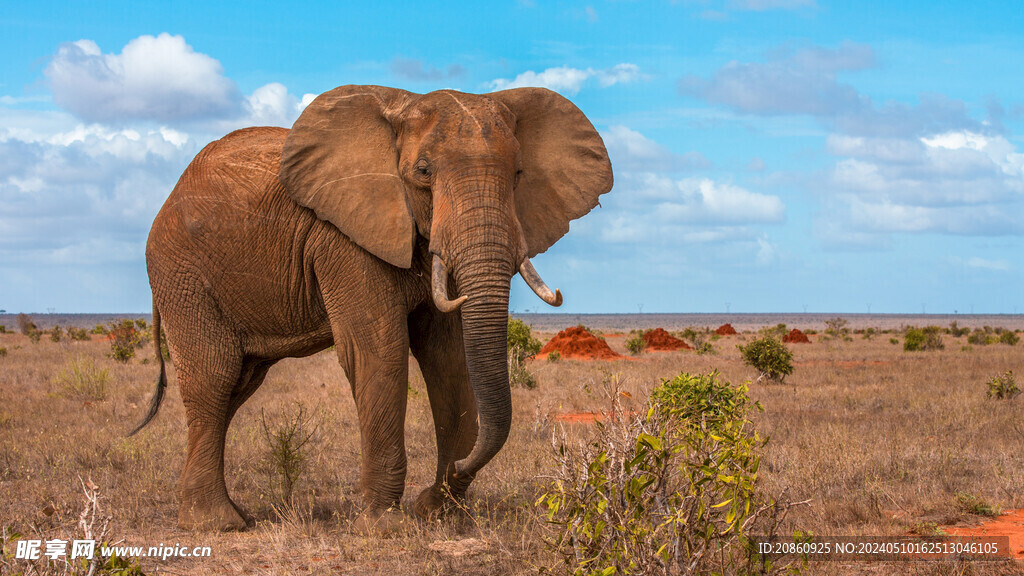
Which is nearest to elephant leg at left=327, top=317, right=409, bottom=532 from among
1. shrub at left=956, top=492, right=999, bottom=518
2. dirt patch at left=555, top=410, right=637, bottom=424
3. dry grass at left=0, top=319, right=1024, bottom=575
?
dry grass at left=0, top=319, right=1024, bottom=575

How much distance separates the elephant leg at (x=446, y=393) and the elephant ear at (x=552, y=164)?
3.43ft

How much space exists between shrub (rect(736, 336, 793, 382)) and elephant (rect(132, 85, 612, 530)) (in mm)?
11966

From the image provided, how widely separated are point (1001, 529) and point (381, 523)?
15.5 feet

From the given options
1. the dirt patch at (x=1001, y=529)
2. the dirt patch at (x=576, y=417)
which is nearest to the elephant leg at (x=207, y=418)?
the dirt patch at (x=576, y=417)

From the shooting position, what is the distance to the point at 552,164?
720 centimetres

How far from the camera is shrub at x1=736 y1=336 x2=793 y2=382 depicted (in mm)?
18078

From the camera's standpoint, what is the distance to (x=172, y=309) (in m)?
7.57

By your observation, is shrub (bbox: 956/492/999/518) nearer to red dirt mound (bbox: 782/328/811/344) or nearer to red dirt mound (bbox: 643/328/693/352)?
red dirt mound (bbox: 643/328/693/352)

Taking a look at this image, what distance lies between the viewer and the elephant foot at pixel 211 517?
24.0 feet

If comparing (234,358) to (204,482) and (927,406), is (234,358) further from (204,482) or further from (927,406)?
(927,406)

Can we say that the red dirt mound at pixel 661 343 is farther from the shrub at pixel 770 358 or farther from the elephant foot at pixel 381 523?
the elephant foot at pixel 381 523

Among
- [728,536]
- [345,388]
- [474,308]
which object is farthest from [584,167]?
[345,388]

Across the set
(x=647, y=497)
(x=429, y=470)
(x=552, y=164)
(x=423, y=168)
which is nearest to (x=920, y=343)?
(x=429, y=470)

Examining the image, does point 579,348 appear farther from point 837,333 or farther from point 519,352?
point 837,333
